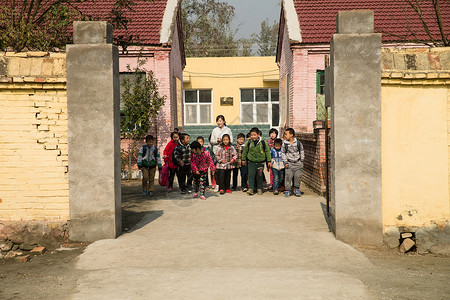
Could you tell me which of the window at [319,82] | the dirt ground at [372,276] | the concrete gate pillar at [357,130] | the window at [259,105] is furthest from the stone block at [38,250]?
the window at [259,105]

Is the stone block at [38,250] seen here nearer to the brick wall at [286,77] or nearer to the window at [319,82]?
the brick wall at [286,77]

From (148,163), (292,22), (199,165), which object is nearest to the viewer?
(199,165)

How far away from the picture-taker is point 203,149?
40.5ft

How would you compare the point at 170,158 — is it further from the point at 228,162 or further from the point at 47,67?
the point at 47,67

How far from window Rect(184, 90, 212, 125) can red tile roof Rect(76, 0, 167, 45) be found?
1152 centimetres

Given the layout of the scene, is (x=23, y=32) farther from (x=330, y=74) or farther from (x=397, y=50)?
(x=397, y=50)

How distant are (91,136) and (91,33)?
1.50 m

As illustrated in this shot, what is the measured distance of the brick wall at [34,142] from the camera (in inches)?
307

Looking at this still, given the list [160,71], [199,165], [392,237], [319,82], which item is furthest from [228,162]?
[392,237]

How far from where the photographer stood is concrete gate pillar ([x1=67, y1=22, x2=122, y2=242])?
7715 millimetres

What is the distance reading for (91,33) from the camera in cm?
773

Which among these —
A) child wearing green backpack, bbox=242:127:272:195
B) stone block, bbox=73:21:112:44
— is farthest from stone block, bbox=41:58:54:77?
child wearing green backpack, bbox=242:127:272:195

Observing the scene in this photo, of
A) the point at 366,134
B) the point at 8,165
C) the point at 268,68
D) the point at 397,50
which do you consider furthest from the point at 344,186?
the point at 268,68

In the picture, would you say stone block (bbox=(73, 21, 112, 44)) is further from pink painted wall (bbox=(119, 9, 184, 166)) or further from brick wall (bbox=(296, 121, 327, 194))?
pink painted wall (bbox=(119, 9, 184, 166))
